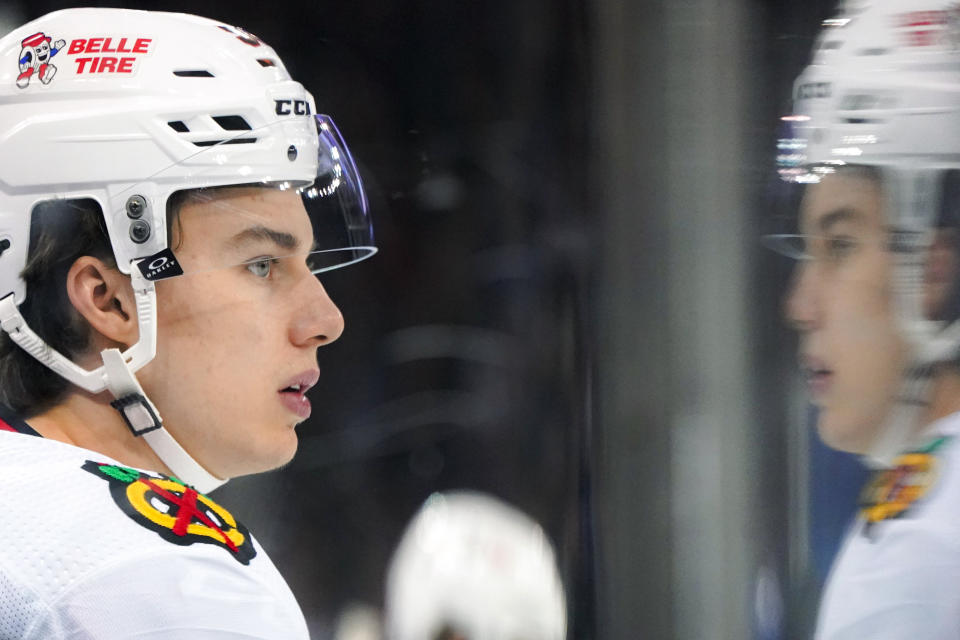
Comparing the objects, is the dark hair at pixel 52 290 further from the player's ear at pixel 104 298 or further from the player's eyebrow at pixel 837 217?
the player's eyebrow at pixel 837 217

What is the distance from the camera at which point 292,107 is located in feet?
4.60

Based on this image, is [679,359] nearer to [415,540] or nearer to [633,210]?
[633,210]

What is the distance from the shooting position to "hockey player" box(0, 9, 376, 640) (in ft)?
4.32

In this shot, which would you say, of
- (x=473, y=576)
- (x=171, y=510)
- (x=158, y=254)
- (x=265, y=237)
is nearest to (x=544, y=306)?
(x=473, y=576)

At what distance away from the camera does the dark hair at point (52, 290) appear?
4.33 feet

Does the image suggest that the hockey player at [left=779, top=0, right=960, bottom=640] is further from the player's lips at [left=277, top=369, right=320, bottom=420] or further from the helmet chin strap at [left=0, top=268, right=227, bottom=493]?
the helmet chin strap at [left=0, top=268, right=227, bottom=493]

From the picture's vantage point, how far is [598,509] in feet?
5.63

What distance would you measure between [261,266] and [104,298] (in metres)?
0.18

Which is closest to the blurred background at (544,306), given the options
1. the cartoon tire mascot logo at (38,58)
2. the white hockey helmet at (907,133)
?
the white hockey helmet at (907,133)

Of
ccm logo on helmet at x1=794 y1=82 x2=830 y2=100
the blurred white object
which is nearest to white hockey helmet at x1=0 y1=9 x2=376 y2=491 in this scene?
the blurred white object

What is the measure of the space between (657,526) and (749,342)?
0.31 meters

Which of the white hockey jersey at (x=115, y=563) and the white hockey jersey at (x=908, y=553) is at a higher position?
the white hockey jersey at (x=115, y=563)

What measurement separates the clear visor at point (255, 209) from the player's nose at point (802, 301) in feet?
1.78

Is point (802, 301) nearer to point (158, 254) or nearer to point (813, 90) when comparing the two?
point (813, 90)
